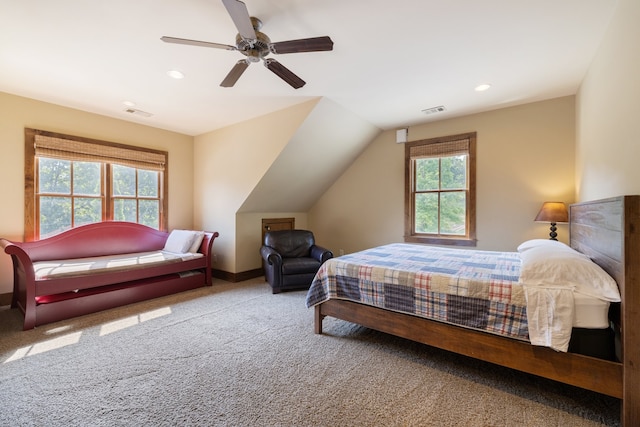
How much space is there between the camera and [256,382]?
1.85 m

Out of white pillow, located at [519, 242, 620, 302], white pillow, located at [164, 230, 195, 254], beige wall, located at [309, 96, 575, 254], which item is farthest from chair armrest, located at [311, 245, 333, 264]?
white pillow, located at [519, 242, 620, 302]

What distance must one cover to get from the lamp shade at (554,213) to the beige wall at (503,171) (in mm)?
321

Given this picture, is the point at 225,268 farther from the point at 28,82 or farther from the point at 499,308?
the point at 499,308

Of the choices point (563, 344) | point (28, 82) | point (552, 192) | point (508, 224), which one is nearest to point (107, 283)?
point (28, 82)

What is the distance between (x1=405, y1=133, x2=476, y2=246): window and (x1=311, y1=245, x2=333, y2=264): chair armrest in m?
1.42

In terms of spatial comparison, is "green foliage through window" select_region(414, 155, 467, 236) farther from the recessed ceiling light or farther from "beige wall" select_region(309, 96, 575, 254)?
the recessed ceiling light

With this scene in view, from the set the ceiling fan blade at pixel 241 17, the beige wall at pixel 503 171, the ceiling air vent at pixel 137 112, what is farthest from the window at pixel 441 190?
the ceiling air vent at pixel 137 112

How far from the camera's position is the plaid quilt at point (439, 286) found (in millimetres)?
1750

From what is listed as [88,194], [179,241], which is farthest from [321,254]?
[88,194]

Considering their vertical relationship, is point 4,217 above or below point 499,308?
above

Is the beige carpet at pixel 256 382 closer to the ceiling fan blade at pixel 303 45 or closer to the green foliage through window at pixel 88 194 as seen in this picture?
the green foliage through window at pixel 88 194

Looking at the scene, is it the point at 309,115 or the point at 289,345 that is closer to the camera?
the point at 289,345

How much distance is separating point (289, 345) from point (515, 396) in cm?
167

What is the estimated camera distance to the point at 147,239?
4.36m
